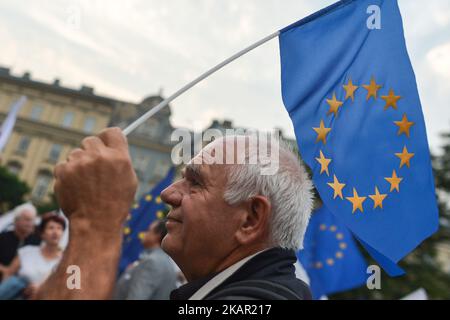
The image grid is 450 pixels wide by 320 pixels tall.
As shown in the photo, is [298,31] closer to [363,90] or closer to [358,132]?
[363,90]

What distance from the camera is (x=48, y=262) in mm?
5207

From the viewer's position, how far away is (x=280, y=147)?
1950 millimetres

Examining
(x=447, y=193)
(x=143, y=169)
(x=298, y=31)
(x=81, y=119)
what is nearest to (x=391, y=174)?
(x=298, y=31)

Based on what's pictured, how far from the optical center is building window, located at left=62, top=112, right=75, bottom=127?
56500 mm

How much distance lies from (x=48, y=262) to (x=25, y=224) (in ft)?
4.47

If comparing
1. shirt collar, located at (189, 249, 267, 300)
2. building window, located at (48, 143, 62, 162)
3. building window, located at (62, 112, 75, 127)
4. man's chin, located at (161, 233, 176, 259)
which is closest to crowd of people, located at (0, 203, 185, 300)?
man's chin, located at (161, 233, 176, 259)

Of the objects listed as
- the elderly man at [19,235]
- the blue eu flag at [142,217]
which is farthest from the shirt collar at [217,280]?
the blue eu flag at [142,217]

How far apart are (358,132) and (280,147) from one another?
0.84 m

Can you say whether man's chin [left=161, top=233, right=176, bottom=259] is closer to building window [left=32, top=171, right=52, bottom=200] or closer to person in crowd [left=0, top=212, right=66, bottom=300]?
person in crowd [left=0, top=212, right=66, bottom=300]

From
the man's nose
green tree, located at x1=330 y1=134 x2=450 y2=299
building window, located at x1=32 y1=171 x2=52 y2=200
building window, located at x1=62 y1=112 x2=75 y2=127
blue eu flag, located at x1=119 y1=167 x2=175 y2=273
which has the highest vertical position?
building window, located at x1=62 y1=112 x2=75 y2=127

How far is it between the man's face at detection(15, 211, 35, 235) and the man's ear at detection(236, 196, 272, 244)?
17.6ft

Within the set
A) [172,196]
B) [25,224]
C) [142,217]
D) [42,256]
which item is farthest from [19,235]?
[172,196]

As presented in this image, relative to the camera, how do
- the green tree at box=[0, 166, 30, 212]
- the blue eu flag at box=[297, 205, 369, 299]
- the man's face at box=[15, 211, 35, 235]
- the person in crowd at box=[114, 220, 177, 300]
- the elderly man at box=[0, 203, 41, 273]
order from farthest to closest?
1. the green tree at box=[0, 166, 30, 212]
2. the blue eu flag at box=[297, 205, 369, 299]
3. the man's face at box=[15, 211, 35, 235]
4. the elderly man at box=[0, 203, 41, 273]
5. the person in crowd at box=[114, 220, 177, 300]

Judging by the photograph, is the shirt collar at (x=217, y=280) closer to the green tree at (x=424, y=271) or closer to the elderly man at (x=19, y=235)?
the elderly man at (x=19, y=235)
